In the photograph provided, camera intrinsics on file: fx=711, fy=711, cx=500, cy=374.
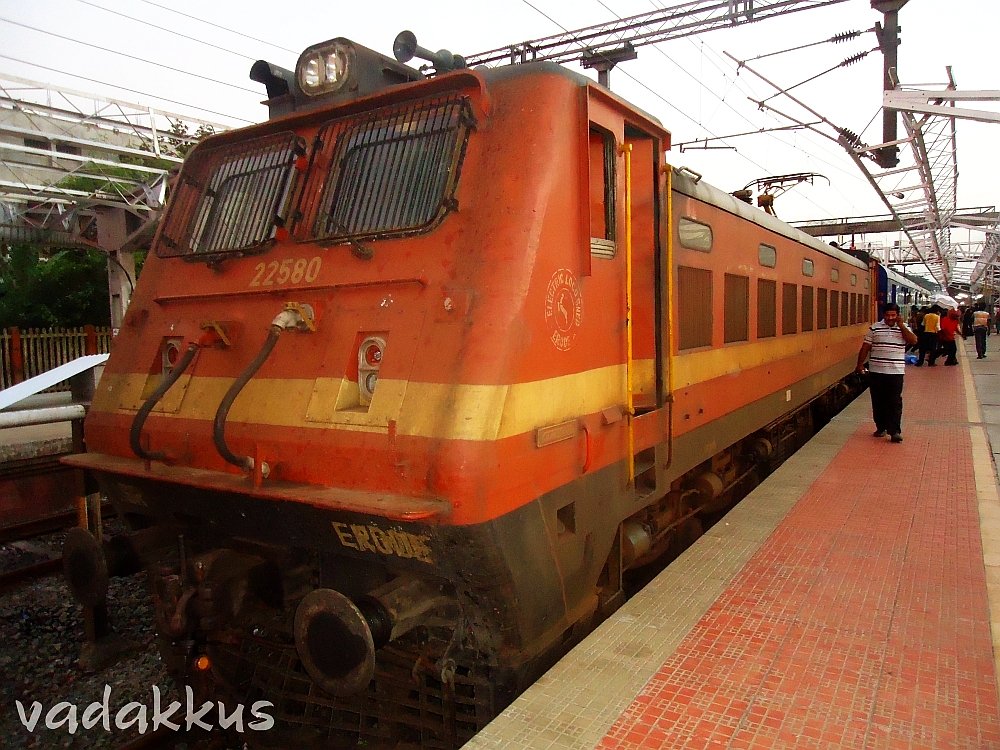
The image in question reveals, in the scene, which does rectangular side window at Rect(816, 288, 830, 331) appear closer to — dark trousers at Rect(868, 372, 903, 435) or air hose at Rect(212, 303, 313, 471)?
dark trousers at Rect(868, 372, 903, 435)

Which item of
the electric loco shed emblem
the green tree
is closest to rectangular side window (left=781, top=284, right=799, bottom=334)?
the electric loco shed emblem

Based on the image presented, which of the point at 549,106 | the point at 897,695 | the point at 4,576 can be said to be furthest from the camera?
the point at 4,576

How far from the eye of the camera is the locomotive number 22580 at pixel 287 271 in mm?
3627

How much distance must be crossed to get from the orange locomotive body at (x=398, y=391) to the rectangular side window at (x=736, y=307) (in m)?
1.37

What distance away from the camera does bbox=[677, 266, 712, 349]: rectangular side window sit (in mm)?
4707

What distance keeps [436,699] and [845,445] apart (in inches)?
276

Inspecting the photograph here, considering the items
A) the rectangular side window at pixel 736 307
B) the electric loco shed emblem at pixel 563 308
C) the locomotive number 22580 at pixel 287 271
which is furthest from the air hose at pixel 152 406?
the rectangular side window at pixel 736 307

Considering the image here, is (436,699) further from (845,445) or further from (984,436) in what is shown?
(984,436)

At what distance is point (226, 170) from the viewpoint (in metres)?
4.45

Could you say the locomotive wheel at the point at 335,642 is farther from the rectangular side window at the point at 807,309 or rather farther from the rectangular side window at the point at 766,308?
the rectangular side window at the point at 807,309

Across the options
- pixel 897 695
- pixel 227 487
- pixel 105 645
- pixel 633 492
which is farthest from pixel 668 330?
pixel 105 645

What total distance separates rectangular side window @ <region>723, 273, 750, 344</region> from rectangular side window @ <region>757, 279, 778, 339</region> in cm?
47

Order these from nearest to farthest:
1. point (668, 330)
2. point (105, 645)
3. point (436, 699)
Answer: point (436, 699), point (668, 330), point (105, 645)

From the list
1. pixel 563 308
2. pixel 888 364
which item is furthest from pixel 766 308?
pixel 563 308
